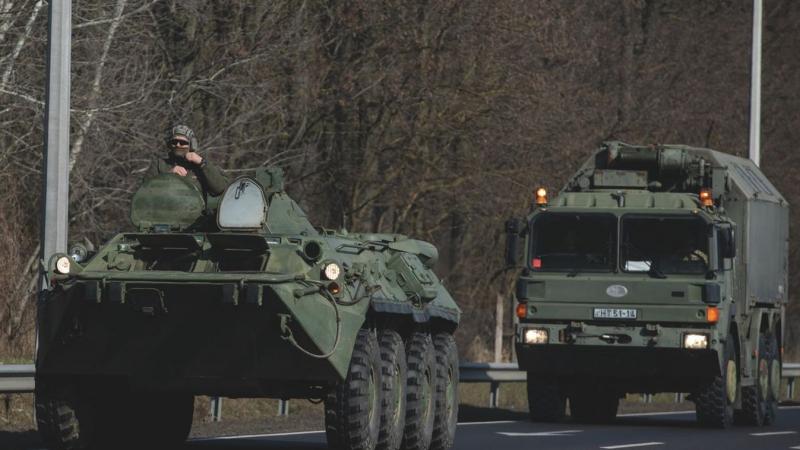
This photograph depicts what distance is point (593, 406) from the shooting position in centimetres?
2472

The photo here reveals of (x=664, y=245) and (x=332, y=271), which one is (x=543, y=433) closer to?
(x=664, y=245)

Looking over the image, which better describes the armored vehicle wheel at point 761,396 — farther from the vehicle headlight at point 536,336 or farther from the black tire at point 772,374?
the vehicle headlight at point 536,336

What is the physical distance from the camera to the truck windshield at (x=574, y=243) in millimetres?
22500

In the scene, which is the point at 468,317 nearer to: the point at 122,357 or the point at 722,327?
the point at 722,327

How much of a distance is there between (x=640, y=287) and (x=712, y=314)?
834 millimetres

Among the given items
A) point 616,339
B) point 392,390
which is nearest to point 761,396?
point 616,339

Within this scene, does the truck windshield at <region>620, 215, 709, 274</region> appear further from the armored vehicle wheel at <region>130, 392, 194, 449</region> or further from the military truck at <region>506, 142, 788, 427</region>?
the armored vehicle wheel at <region>130, 392, 194, 449</region>

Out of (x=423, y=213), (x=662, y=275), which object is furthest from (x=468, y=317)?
(x=662, y=275)

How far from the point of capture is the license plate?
2211 centimetres

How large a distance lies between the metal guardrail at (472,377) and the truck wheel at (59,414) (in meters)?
2.88

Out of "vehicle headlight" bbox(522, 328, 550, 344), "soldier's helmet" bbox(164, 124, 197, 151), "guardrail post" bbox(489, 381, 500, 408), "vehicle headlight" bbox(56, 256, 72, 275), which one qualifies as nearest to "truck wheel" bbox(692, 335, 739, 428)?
"vehicle headlight" bbox(522, 328, 550, 344)

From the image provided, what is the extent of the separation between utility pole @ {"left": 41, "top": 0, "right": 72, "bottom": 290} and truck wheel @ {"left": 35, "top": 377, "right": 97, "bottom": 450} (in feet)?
17.2

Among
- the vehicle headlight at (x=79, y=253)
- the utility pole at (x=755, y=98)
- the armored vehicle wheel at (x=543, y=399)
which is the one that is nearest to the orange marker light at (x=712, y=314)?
the armored vehicle wheel at (x=543, y=399)

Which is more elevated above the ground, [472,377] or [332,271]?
[332,271]
